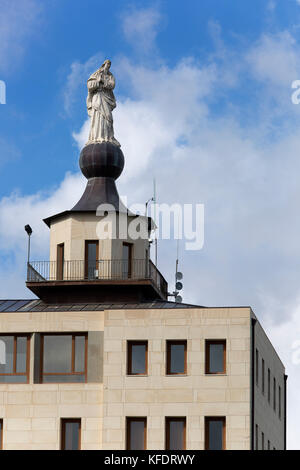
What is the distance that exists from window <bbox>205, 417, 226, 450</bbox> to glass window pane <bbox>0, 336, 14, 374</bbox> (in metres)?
11.7

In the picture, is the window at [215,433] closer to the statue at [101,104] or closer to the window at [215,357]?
the window at [215,357]

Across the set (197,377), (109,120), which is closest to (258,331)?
(197,377)

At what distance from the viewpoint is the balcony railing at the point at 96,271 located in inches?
3629

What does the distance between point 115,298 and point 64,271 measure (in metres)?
3.81

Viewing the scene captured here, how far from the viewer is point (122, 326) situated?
87000 millimetres

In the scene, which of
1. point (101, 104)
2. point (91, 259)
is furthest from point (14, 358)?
point (101, 104)

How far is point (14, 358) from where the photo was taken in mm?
88062

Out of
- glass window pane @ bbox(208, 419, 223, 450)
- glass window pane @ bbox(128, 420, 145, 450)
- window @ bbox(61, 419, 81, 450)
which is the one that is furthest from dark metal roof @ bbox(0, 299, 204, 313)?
glass window pane @ bbox(208, 419, 223, 450)

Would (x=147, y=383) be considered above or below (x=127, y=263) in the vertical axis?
below

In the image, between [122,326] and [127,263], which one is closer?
[122,326]

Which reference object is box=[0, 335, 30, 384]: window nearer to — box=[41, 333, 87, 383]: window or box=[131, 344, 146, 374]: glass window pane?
box=[41, 333, 87, 383]: window
